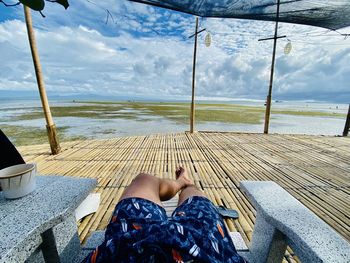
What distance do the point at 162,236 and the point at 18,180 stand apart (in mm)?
608

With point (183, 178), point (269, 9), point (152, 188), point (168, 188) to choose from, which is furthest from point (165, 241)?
point (269, 9)

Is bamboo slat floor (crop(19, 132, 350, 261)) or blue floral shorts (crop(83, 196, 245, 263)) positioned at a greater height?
blue floral shorts (crop(83, 196, 245, 263))

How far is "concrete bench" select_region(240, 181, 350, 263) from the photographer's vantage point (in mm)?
567

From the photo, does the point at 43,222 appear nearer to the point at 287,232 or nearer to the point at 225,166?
the point at 287,232

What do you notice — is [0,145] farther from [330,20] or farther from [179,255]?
[330,20]

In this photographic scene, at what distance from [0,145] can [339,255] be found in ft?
4.38

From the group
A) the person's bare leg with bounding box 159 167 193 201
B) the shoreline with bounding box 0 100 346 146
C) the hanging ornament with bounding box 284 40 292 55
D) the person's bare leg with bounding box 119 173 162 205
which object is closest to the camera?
the person's bare leg with bounding box 119 173 162 205

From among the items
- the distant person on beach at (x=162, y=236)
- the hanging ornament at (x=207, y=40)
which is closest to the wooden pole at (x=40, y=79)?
the distant person on beach at (x=162, y=236)

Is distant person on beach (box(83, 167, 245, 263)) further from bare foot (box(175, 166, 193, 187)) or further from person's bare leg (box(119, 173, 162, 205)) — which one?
bare foot (box(175, 166, 193, 187))

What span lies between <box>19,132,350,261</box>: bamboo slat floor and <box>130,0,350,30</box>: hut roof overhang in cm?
258

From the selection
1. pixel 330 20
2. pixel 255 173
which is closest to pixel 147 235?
pixel 255 173

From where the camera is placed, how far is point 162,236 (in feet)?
1.75

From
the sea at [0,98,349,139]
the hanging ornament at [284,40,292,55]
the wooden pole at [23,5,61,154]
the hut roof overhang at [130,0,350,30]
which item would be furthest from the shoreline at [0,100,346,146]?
the hut roof overhang at [130,0,350,30]

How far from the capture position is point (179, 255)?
50cm
